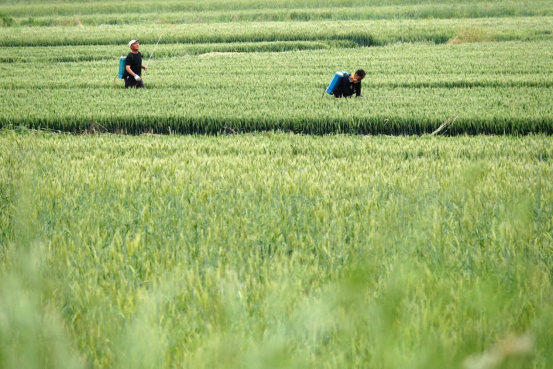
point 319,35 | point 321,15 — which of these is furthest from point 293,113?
point 321,15

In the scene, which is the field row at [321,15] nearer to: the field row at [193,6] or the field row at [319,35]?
the field row at [193,6]

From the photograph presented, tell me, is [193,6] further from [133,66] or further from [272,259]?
[272,259]

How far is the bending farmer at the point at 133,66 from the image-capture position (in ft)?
42.3

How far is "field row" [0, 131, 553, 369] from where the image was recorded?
2211mm

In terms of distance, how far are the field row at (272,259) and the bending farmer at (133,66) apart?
238 inches

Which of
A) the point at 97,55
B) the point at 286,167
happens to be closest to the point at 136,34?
the point at 97,55

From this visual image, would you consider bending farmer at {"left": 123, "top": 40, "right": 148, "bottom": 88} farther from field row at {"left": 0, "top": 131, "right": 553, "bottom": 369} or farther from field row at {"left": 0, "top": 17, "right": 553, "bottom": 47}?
field row at {"left": 0, "top": 17, "right": 553, "bottom": 47}

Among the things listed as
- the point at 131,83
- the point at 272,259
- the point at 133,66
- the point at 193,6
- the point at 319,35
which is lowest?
the point at 131,83

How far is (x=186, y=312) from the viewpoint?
2771mm

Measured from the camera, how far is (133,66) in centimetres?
1329

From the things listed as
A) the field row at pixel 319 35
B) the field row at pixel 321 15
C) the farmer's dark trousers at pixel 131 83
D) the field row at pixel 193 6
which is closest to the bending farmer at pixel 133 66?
the farmer's dark trousers at pixel 131 83

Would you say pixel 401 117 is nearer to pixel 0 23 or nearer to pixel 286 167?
pixel 286 167

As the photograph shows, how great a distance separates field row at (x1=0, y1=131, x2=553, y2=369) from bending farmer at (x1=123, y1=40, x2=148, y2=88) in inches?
238

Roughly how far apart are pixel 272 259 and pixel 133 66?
10.6 m
